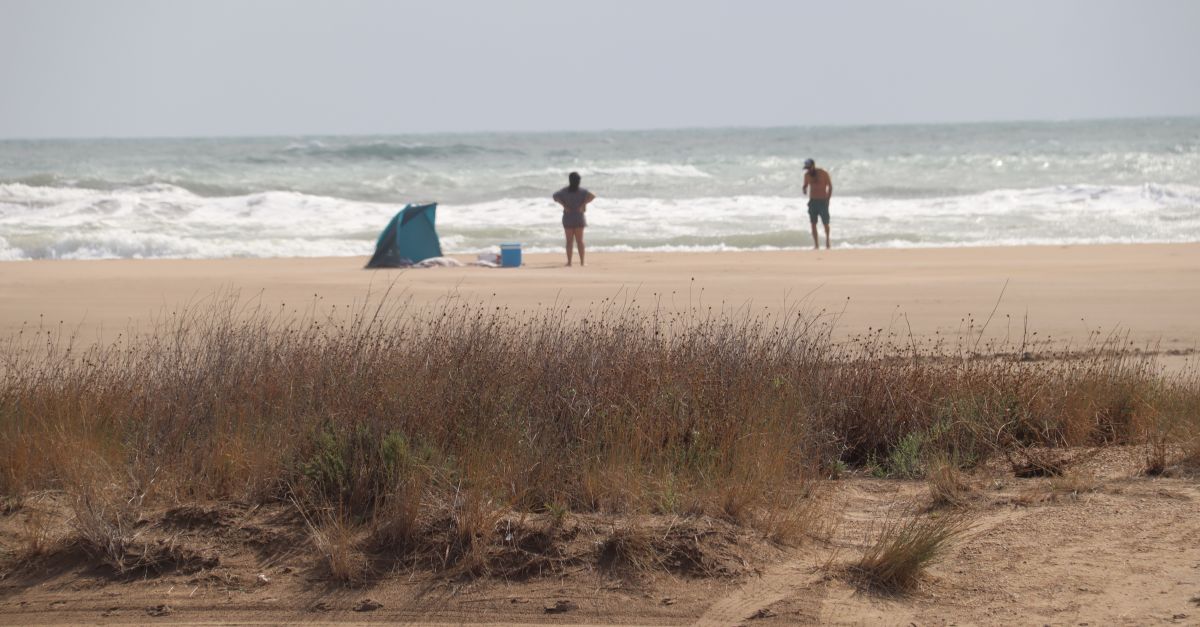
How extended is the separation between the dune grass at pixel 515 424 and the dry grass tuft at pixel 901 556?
1.31ft

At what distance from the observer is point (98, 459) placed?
5.67 metres

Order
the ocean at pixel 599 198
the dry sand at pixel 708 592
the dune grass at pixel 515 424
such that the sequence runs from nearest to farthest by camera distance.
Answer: the dry sand at pixel 708 592 → the dune grass at pixel 515 424 → the ocean at pixel 599 198

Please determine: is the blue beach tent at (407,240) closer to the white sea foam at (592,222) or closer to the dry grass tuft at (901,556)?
the white sea foam at (592,222)

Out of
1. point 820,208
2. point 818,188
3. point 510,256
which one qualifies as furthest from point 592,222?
point 510,256

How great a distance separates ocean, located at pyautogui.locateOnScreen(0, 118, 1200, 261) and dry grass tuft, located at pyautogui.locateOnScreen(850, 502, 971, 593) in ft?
61.3

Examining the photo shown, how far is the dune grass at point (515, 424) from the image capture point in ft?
17.5

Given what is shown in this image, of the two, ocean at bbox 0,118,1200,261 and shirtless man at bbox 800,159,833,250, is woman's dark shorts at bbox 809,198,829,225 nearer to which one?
shirtless man at bbox 800,159,833,250

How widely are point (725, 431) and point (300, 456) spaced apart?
2102mm

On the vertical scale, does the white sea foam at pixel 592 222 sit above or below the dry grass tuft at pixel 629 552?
above

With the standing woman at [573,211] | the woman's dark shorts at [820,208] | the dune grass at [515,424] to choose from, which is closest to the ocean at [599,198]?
the woman's dark shorts at [820,208]

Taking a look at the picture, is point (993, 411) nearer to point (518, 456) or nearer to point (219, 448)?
point (518, 456)

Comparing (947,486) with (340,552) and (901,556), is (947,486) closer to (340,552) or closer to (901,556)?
(901,556)

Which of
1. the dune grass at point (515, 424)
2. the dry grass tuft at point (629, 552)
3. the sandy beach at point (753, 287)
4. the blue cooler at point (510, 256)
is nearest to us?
the dry grass tuft at point (629, 552)

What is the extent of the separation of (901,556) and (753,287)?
10.4m
